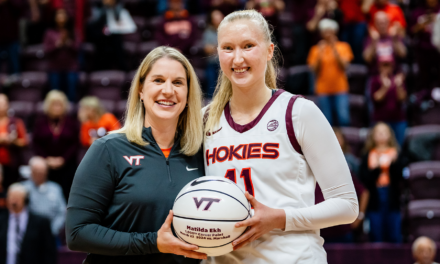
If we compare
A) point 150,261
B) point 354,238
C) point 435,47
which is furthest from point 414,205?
point 150,261

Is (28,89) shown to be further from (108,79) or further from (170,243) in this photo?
(170,243)

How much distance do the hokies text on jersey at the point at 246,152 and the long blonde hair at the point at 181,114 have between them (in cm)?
15

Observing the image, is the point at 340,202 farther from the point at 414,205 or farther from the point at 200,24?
the point at 200,24

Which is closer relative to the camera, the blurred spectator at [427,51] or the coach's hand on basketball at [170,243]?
the coach's hand on basketball at [170,243]

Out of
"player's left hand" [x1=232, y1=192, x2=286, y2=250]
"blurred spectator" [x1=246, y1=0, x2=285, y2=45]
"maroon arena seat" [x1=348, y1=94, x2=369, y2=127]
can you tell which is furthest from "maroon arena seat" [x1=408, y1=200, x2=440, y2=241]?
"player's left hand" [x1=232, y1=192, x2=286, y2=250]

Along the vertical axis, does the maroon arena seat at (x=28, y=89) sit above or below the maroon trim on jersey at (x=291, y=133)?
above

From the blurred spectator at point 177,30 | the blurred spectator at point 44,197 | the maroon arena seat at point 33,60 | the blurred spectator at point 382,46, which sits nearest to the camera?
the blurred spectator at point 44,197

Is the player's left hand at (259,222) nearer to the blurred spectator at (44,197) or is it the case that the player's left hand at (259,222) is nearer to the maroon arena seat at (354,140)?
the blurred spectator at (44,197)

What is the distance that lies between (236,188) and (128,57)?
7918 millimetres

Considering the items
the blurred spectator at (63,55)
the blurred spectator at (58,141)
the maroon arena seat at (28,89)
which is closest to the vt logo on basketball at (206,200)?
the blurred spectator at (58,141)

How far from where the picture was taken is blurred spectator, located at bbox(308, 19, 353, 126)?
24.4ft

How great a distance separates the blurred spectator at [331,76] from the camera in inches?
293

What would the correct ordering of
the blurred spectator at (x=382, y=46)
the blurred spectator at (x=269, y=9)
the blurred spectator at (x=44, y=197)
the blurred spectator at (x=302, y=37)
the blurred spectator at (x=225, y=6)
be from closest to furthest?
the blurred spectator at (x=44, y=197) → the blurred spectator at (x=382, y=46) → the blurred spectator at (x=269, y=9) → the blurred spectator at (x=302, y=37) → the blurred spectator at (x=225, y=6)

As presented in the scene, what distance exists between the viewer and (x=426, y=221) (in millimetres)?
6012
